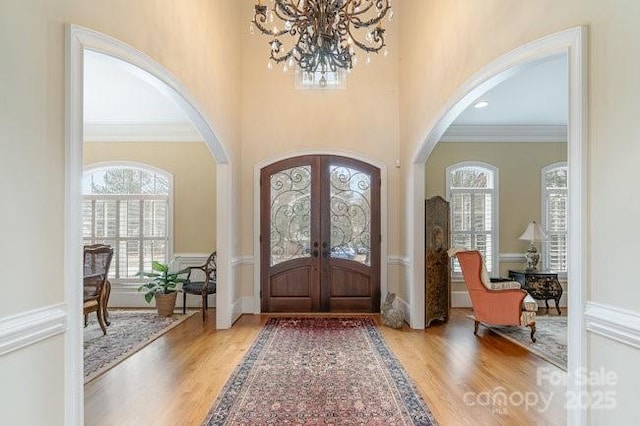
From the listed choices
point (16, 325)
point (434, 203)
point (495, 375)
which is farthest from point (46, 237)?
point (434, 203)

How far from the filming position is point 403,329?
5.38 meters

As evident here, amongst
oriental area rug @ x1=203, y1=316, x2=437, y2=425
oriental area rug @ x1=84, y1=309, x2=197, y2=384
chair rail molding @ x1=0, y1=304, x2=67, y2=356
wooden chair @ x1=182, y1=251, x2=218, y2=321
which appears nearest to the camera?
chair rail molding @ x1=0, y1=304, x2=67, y2=356

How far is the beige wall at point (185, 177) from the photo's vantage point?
686 cm

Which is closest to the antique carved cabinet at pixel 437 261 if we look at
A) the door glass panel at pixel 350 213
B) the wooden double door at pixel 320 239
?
the wooden double door at pixel 320 239

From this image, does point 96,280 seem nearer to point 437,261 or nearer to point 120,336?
point 120,336

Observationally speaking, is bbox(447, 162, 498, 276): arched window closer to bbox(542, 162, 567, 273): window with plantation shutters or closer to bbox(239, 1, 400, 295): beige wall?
bbox(542, 162, 567, 273): window with plantation shutters

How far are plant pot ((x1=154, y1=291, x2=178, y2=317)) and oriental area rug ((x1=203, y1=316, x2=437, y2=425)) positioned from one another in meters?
1.92

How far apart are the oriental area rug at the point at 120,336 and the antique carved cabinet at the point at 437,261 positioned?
3687mm

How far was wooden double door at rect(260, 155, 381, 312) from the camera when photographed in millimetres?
6293

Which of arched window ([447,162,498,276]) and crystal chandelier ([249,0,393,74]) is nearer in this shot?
crystal chandelier ([249,0,393,74])

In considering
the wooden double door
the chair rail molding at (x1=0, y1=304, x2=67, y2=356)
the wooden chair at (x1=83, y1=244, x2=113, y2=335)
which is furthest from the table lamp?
the chair rail molding at (x1=0, y1=304, x2=67, y2=356)

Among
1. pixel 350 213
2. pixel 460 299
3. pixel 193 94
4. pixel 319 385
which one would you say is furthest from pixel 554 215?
pixel 193 94

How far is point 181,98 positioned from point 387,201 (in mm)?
3590

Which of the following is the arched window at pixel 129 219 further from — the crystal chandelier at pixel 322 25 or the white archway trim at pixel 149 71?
the crystal chandelier at pixel 322 25
